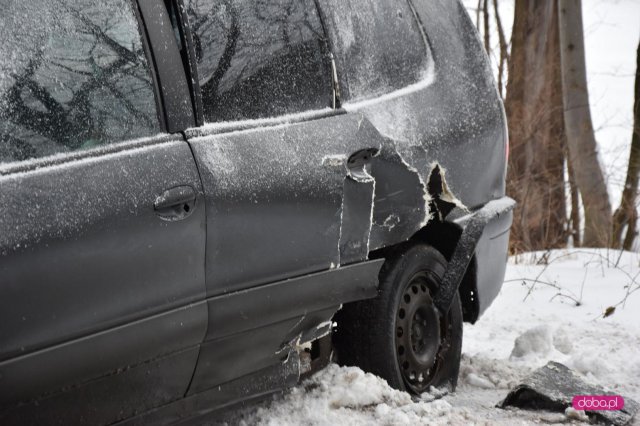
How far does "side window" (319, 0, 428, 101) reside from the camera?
12.8ft

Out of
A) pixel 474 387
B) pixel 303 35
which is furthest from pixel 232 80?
pixel 474 387

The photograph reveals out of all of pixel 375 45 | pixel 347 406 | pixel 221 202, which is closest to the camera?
pixel 221 202

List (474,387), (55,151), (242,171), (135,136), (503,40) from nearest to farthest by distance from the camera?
(55,151)
(135,136)
(242,171)
(474,387)
(503,40)

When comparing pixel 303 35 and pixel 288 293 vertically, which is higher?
pixel 303 35

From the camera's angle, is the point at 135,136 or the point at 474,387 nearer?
the point at 135,136

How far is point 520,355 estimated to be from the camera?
5273mm

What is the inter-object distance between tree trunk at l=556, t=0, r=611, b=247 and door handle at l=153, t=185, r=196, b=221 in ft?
33.8

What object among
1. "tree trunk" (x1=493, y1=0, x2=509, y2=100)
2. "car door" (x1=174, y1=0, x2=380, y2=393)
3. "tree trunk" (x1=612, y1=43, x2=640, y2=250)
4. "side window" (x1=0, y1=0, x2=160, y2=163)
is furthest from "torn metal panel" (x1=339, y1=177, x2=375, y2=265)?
"tree trunk" (x1=493, y1=0, x2=509, y2=100)

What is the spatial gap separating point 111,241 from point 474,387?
262cm

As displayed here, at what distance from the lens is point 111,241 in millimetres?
2729

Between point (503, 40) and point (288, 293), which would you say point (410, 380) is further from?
point (503, 40)
